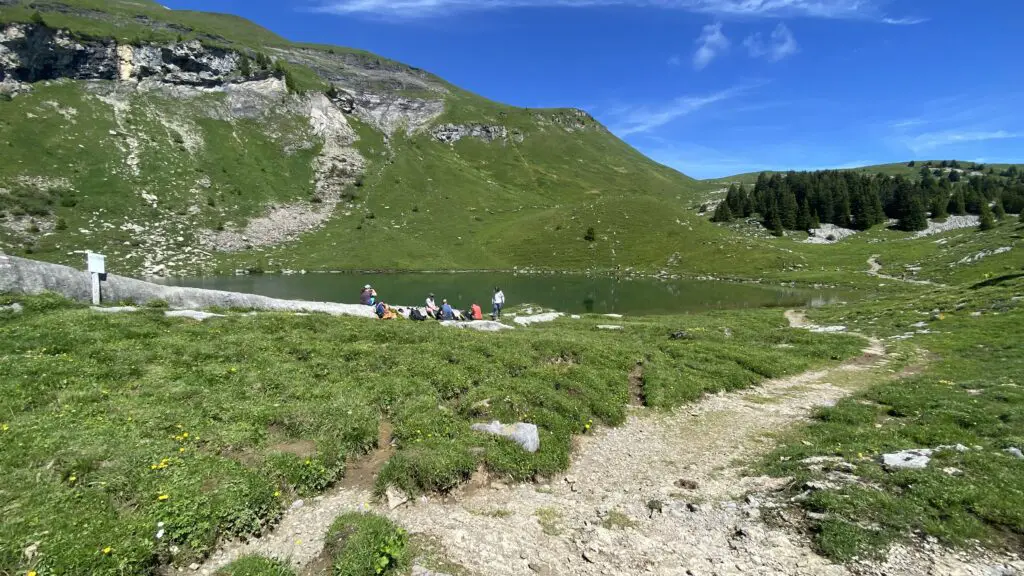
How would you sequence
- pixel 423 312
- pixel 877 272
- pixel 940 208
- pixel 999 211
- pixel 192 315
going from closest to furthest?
pixel 192 315 → pixel 423 312 → pixel 877 272 → pixel 999 211 → pixel 940 208

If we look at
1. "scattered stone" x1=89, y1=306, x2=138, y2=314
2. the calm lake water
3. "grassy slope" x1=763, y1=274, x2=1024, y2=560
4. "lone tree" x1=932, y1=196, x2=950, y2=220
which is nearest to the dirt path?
the calm lake water

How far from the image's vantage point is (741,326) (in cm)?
3819

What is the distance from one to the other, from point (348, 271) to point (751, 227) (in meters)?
125

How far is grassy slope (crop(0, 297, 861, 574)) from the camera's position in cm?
831

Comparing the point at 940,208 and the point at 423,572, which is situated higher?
the point at 940,208

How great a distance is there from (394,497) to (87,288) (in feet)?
72.2

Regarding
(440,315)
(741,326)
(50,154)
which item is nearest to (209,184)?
(50,154)

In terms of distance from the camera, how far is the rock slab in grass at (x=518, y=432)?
1344cm

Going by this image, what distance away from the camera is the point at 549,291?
8000 centimetres

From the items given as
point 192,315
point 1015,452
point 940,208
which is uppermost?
point 940,208

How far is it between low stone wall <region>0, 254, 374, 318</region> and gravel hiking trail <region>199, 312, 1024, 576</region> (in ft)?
65.0

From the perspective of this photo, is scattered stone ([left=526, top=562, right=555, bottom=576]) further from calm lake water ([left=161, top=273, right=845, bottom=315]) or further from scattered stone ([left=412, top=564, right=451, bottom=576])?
calm lake water ([left=161, top=273, right=845, bottom=315])

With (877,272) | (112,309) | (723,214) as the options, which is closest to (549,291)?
Result: (877,272)

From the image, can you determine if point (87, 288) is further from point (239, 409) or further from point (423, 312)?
point (423, 312)
